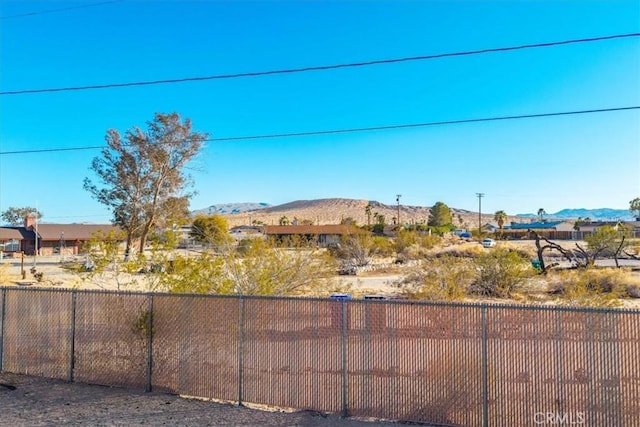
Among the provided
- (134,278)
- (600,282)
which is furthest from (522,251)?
(134,278)

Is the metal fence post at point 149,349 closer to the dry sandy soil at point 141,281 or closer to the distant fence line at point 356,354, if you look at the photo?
the distant fence line at point 356,354

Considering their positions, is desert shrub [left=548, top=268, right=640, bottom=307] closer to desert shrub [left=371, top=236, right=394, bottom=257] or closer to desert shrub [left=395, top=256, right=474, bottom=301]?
desert shrub [left=395, top=256, right=474, bottom=301]

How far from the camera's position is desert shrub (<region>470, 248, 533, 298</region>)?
2530 cm

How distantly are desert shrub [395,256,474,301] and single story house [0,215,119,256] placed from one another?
4971cm

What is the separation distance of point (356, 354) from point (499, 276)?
19.0m

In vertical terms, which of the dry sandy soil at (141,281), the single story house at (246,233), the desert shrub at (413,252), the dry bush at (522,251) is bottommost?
the dry sandy soil at (141,281)

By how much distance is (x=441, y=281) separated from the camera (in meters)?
22.3

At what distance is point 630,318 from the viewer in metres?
6.86

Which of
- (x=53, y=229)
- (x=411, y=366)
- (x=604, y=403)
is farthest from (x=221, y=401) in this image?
(x=53, y=229)

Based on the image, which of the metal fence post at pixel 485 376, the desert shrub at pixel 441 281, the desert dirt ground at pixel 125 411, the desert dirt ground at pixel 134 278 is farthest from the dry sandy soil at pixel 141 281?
the metal fence post at pixel 485 376

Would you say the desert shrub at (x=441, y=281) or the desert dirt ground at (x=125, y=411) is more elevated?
the desert shrub at (x=441, y=281)

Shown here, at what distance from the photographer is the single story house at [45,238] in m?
67.8

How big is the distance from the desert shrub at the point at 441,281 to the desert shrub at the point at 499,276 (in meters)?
0.69

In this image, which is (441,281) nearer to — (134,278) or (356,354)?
(134,278)
